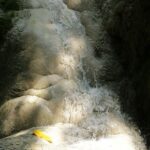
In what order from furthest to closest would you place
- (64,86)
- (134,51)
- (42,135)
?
(64,86) → (134,51) → (42,135)

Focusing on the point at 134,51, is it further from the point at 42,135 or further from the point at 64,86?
the point at 42,135

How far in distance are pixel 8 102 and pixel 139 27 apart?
8.03 ft

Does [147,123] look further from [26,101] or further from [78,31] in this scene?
[78,31]

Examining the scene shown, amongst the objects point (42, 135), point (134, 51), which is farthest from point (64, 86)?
point (134, 51)

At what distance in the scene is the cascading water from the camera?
18.4 feet

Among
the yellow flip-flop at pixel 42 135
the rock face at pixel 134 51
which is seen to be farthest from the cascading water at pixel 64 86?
the rock face at pixel 134 51

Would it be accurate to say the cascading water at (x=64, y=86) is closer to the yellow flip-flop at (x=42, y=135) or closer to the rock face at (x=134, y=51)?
the yellow flip-flop at (x=42, y=135)

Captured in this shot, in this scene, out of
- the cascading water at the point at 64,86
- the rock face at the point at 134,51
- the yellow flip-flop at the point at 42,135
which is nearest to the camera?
the yellow flip-flop at the point at 42,135

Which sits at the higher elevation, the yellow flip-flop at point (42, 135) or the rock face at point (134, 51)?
the rock face at point (134, 51)

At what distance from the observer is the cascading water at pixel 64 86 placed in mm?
5598

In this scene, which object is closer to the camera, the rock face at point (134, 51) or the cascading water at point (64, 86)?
the cascading water at point (64, 86)

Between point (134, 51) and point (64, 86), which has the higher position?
point (134, 51)

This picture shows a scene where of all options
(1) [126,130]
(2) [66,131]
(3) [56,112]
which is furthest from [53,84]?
(1) [126,130]

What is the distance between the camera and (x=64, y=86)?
636 cm
